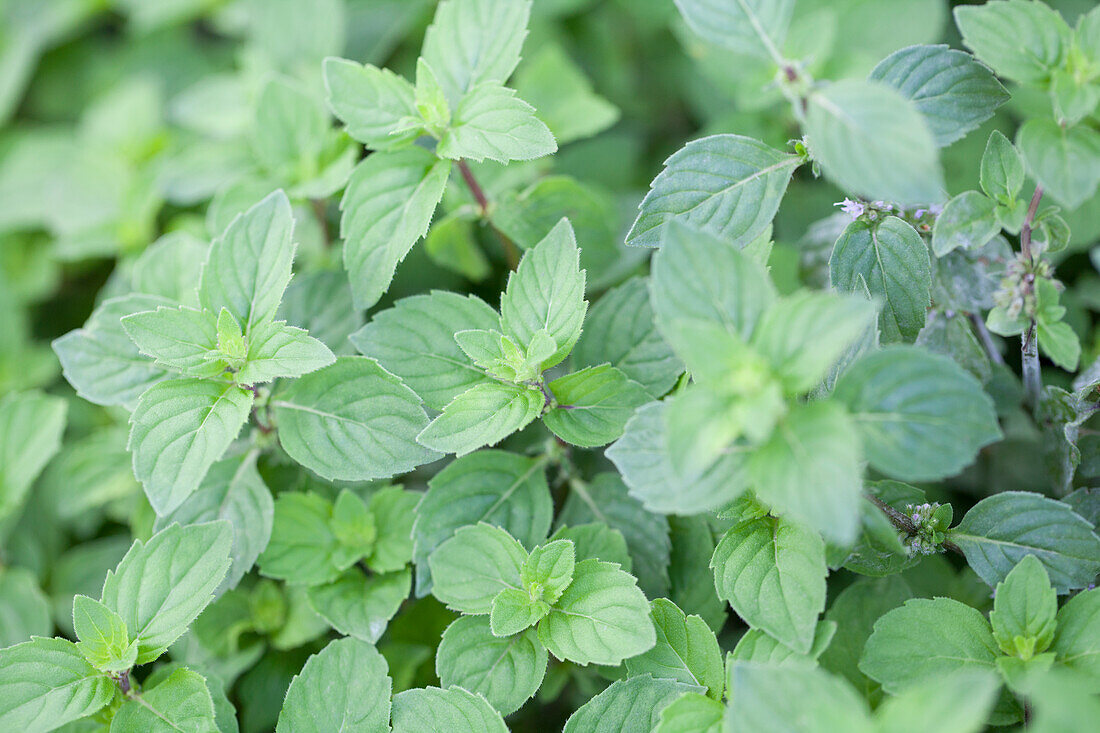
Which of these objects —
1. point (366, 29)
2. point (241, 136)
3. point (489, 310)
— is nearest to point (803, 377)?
point (489, 310)

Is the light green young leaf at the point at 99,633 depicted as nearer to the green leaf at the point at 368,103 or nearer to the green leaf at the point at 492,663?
the green leaf at the point at 492,663

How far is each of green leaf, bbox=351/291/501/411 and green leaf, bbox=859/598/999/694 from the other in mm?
763

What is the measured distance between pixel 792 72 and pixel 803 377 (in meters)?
0.51

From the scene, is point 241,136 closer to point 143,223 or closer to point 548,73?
point 143,223

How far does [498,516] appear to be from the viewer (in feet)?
5.06

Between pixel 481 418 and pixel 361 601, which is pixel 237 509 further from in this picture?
pixel 481 418

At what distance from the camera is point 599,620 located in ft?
4.38

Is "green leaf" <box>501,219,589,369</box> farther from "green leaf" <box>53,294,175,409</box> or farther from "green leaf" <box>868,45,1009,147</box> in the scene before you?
"green leaf" <box>53,294,175,409</box>

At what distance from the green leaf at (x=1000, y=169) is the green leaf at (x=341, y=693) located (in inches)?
50.5

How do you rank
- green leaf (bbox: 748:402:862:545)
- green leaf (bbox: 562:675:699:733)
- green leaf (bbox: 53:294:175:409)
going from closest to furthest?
green leaf (bbox: 748:402:862:545) < green leaf (bbox: 562:675:699:733) < green leaf (bbox: 53:294:175:409)

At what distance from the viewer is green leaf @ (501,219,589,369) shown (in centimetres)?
139

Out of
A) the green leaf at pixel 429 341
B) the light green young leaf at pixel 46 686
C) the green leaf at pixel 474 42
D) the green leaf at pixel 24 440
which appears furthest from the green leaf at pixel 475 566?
the green leaf at pixel 24 440

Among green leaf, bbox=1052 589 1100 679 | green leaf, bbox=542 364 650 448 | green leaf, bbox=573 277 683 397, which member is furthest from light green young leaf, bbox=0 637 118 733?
green leaf, bbox=1052 589 1100 679

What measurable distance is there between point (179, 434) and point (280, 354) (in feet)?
0.69
